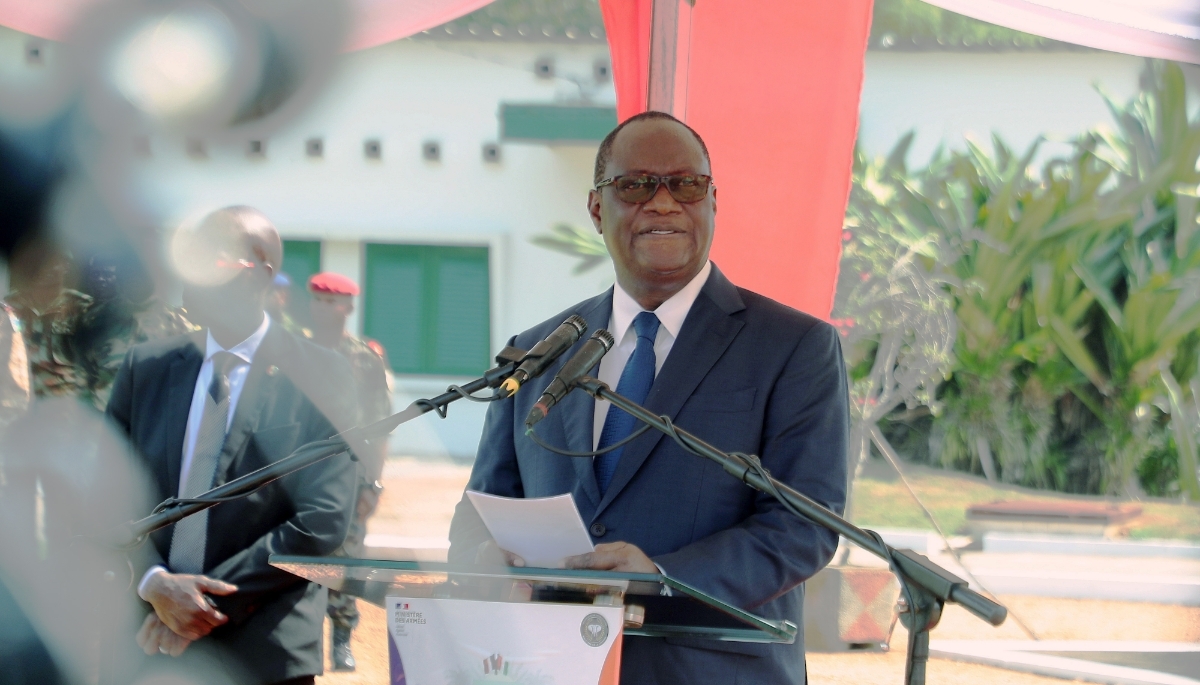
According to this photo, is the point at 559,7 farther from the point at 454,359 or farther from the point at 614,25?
the point at 614,25

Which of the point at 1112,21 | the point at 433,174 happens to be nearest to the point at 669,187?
the point at 1112,21

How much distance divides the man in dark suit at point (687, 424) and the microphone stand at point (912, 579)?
15.1 inches

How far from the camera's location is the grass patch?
987cm

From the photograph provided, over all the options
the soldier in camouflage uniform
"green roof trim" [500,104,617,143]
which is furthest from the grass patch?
the soldier in camouflage uniform

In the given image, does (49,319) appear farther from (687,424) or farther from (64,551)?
(687,424)

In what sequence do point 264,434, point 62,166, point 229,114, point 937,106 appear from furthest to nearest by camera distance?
point 937,106 < point 229,114 < point 62,166 < point 264,434

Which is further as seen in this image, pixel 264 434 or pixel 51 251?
pixel 51 251

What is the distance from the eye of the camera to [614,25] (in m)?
3.32

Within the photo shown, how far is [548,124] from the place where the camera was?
30.5 ft

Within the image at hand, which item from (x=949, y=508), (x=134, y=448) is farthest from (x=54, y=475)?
(x=949, y=508)

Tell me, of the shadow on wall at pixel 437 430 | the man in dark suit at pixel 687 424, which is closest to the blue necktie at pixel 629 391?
the man in dark suit at pixel 687 424

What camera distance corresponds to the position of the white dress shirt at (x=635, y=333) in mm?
2092

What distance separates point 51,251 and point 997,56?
967 cm

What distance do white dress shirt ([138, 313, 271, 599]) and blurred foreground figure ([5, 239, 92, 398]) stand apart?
2637 mm
